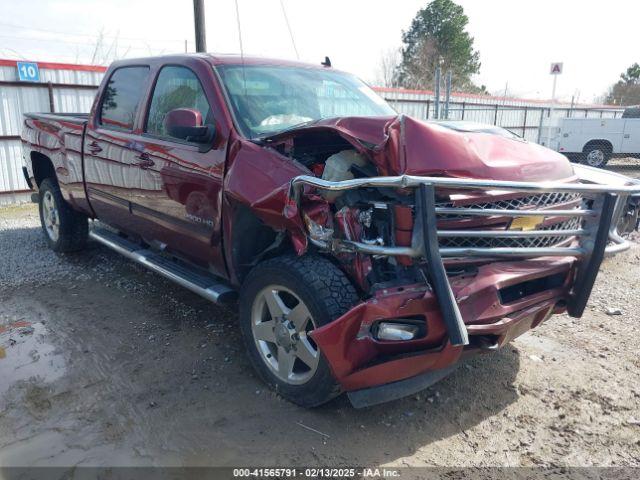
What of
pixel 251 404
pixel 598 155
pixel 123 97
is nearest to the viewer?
pixel 251 404

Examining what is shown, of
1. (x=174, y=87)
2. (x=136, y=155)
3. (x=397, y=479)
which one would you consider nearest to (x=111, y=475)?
(x=397, y=479)

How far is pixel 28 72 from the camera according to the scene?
32.7 ft

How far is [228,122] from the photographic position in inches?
138

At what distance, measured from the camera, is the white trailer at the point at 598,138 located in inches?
614

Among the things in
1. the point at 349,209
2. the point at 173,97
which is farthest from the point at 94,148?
the point at 349,209

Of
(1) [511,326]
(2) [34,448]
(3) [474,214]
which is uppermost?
(3) [474,214]

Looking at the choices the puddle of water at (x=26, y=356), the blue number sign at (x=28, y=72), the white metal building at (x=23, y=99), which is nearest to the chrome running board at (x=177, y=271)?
the puddle of water at (x=26, y=356)

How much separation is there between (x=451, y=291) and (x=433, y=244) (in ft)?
0.78

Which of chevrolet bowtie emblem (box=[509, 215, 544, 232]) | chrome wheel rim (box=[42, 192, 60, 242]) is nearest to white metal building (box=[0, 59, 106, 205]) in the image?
chrome wheel rim (box=[42, 192, 60, 242])

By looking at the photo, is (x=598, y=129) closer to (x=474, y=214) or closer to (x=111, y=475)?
(x=474, y=214)

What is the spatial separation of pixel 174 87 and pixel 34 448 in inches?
105

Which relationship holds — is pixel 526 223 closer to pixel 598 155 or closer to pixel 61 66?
pixel 61 66

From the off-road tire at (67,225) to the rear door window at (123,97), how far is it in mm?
1486

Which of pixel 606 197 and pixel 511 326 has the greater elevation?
pixel 606 197
